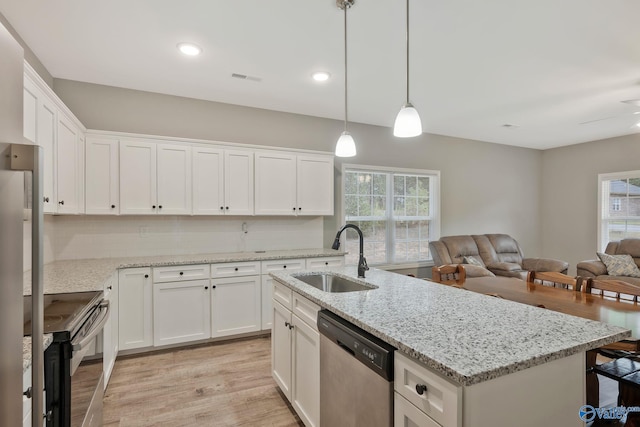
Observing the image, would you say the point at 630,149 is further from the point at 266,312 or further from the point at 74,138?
the point at 74,138

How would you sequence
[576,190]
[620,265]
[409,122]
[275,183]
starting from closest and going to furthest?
[409,122] < [275,183] < [620,265] < [576,190]

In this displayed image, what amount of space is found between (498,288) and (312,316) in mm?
1888

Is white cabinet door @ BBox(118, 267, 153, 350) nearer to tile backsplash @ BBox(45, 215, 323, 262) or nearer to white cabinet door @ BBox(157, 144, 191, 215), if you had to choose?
tile backsplash @ BBox(45, 215, 323, 262)

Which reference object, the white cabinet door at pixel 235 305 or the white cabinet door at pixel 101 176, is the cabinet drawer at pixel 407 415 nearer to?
the white cabinet door at pixel 235 305

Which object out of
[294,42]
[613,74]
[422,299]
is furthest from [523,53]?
[422,299]

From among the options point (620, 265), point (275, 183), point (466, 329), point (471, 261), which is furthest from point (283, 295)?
point (620, 265)

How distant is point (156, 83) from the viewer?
11.4 ft

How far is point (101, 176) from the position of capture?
10.7ft

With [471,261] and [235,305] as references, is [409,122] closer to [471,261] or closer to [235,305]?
[235,305]

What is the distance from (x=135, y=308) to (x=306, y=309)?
205 cm

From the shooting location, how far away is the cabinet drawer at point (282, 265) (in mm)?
3697

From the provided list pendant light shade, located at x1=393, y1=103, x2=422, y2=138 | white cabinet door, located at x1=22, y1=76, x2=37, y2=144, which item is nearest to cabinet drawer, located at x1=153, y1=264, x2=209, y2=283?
white cabinet door, located at x1=22, y1=76, x2=37, y2=144

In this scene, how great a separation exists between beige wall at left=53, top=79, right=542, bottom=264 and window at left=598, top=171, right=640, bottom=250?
1.09 meters

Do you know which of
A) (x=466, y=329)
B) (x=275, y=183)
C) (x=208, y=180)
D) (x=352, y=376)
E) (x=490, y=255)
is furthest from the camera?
(x=490, y=255)
